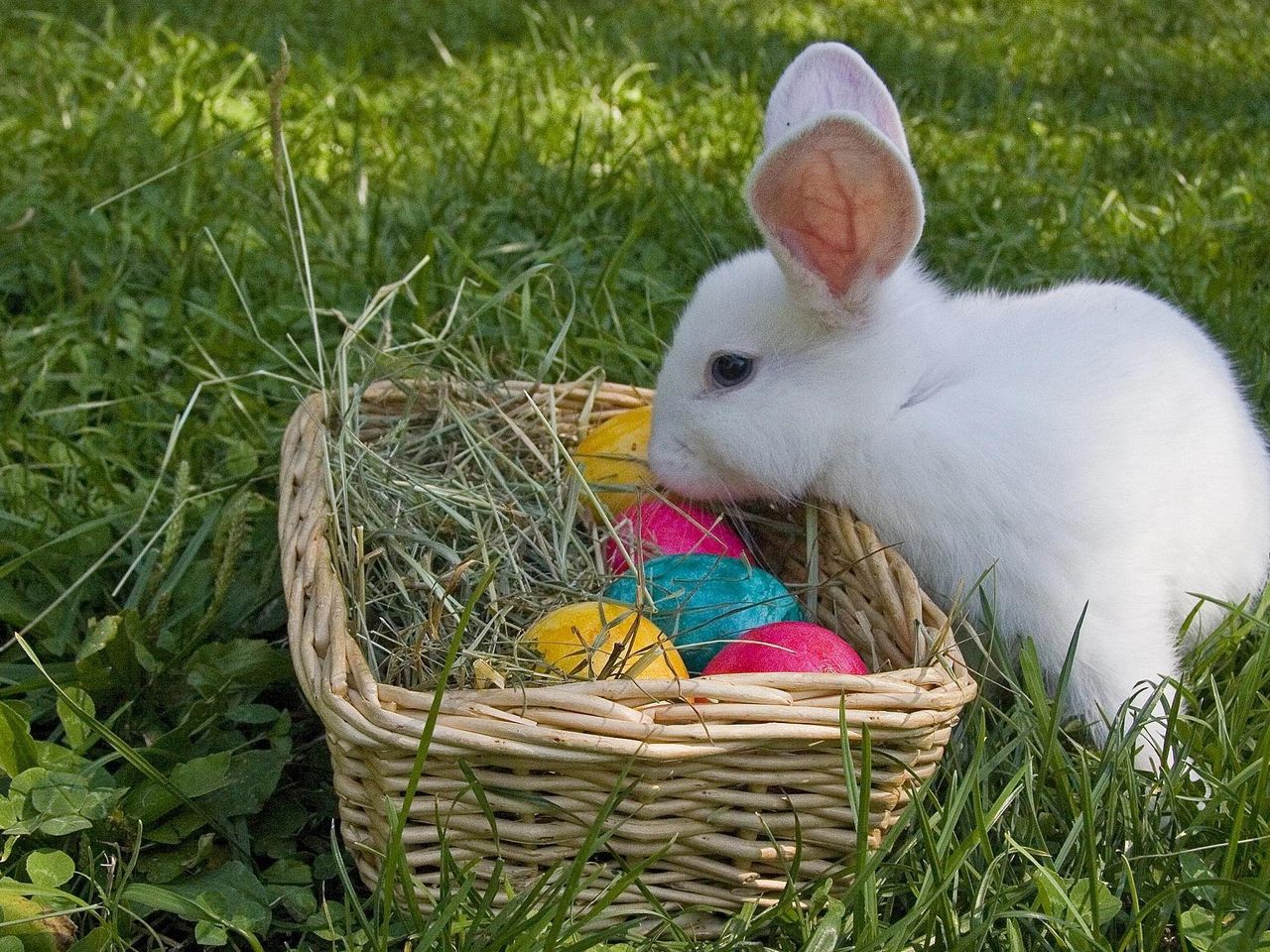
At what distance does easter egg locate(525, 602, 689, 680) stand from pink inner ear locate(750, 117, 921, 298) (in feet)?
2.31

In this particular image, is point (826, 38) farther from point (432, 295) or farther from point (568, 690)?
point (568, 690)

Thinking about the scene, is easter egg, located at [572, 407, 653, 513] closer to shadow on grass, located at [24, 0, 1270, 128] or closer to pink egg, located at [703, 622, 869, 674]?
pink egg, located at [703, 622, 869, 674]

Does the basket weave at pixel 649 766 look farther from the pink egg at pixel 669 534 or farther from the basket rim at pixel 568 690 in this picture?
the pink egg at pixel 669 534

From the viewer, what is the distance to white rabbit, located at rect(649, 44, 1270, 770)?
7.46 feet

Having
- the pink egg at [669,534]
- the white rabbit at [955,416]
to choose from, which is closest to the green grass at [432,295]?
the white rabbit at [955,416]

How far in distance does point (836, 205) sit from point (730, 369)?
1.29ft

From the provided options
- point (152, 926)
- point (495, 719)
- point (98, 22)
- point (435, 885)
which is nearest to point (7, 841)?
point (152, 926)

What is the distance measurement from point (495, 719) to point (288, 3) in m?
4.92

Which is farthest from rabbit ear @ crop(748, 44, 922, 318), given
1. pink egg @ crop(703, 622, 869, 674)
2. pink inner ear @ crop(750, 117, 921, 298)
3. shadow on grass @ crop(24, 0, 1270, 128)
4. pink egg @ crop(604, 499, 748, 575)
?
shadow on grass @ crop(24, 0, 1270, 128)

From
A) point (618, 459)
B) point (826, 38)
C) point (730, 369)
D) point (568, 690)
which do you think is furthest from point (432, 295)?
point (826, 38)

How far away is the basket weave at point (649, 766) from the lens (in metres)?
1.79

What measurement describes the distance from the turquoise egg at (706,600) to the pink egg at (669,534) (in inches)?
4.3

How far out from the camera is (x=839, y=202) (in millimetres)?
2312

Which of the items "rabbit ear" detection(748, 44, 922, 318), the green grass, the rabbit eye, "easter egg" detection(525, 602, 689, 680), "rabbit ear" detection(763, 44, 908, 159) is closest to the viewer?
the green grass
